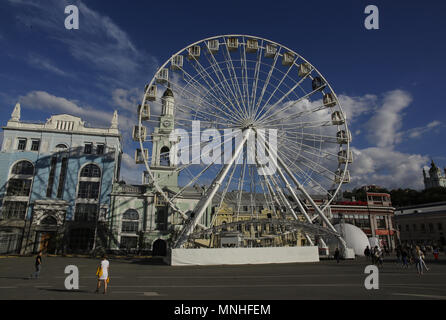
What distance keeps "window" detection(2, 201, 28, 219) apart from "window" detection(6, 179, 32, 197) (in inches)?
55.2

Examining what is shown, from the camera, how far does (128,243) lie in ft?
157

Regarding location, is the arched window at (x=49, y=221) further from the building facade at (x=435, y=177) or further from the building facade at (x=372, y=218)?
the building facade at (x=435, y=177)

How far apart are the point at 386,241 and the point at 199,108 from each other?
59202mm

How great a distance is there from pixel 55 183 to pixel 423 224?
77.7 metres

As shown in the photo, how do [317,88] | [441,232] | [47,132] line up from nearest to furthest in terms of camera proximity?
[317,88] → [47,132] → [441,232]

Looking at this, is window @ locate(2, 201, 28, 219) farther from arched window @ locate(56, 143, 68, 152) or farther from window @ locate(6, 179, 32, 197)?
arched window @ locate(56, 143, 68, 152)

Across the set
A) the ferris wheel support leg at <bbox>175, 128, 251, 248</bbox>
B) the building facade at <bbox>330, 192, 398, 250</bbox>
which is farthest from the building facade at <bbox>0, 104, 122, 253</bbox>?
the building facade at <bbox>330, 192, 398, 250</bbox>

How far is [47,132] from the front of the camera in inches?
2037

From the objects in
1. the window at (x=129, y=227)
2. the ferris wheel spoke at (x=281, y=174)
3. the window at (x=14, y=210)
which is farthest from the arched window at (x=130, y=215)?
the ferris wheel spoke at (x=281, y=174)

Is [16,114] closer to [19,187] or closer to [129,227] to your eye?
[19,187]

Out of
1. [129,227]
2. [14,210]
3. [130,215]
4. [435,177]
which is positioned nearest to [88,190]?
[130,215]

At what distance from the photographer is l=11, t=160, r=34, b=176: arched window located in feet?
161

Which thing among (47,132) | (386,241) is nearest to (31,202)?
(47,132)
